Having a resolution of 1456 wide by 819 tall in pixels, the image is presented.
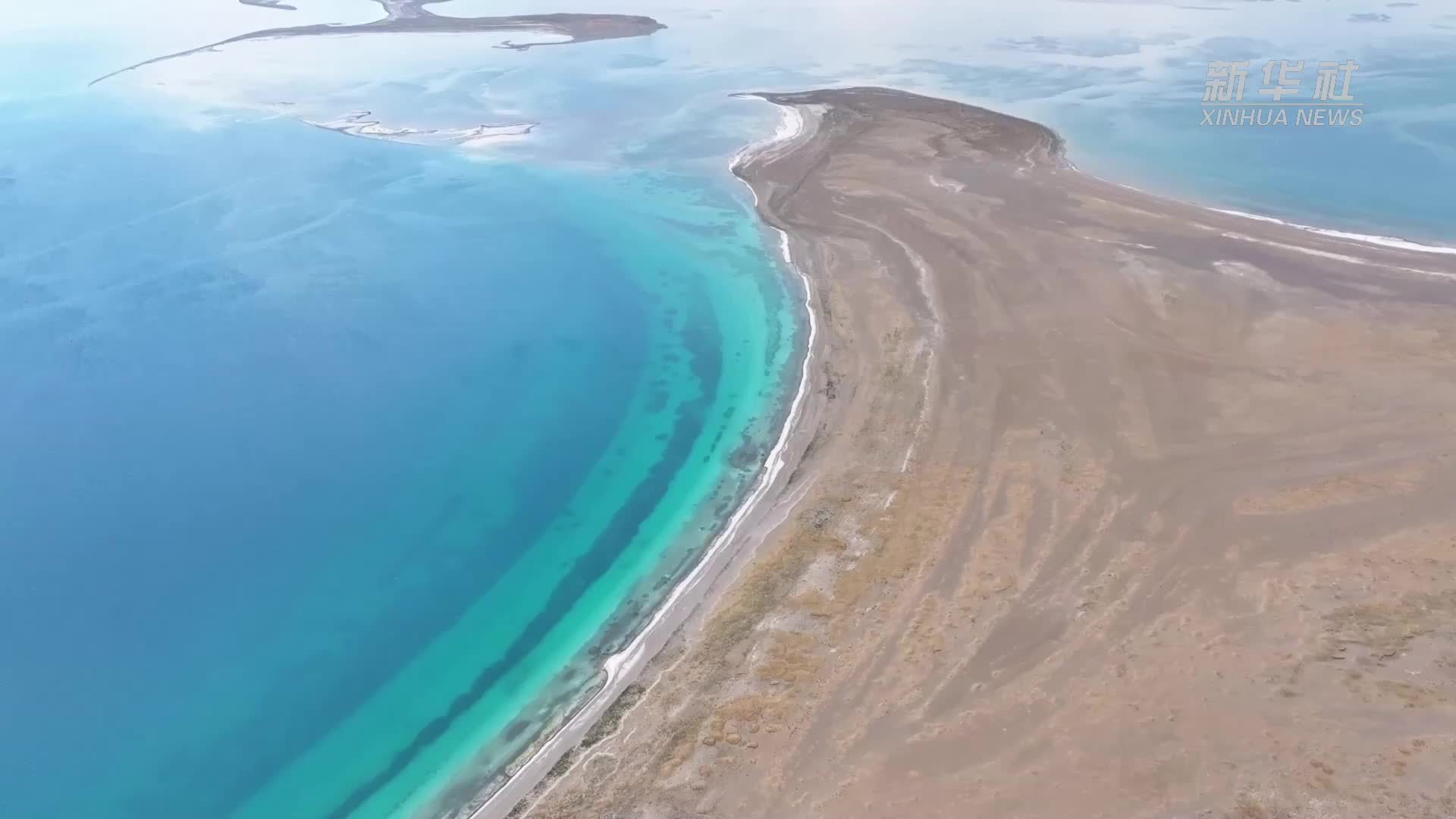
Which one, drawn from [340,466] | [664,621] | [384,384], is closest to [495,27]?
[384,384]

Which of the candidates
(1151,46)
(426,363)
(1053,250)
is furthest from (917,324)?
(1151,46)

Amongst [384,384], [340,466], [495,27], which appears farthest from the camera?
[495,27]

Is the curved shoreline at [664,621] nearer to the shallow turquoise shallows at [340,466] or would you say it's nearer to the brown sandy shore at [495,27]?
the shallow turquoise shallows at [340,466]

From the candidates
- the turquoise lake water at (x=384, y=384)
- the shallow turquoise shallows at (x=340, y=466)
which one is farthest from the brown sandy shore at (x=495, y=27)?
the shallow turquoise shallows at (x=340, y=466)

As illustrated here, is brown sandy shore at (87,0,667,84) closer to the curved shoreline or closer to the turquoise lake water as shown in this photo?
the turquoise lake water

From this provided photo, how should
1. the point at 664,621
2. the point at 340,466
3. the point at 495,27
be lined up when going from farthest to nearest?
the point at 495,27
the point at 340,466
the point at 664,621

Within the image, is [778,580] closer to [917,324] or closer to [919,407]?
[919,407]

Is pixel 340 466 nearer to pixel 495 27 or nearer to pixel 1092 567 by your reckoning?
pixel 1092 567
